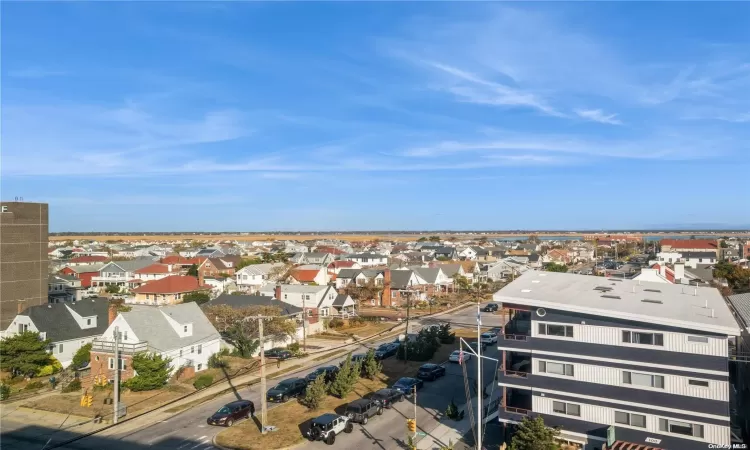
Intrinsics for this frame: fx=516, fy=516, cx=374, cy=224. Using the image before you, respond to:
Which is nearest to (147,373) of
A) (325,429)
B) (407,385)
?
(325,429)

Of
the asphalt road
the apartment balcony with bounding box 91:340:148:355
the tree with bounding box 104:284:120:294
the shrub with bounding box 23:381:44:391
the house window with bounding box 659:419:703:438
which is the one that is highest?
the apartment balcony with bounding box 91:340:148:355

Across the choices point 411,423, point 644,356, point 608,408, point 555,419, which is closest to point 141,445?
point 411,423

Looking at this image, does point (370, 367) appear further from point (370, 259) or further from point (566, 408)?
point (370, 259)

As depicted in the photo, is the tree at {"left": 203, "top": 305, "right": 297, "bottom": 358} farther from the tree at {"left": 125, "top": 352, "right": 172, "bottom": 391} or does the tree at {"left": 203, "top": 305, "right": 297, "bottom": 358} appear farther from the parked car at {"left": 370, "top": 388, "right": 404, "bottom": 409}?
the parked car at {"left": 370, "top": 388, "right": 404, "bottom": 409}

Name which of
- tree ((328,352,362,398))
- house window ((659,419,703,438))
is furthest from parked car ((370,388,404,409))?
house window ((659,419,703,438))

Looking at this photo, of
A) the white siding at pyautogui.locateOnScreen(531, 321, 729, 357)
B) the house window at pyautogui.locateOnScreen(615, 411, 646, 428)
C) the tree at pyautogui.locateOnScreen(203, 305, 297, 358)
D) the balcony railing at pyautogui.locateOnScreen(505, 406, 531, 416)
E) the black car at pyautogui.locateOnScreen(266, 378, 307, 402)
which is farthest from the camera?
the tree at pyautogui.locateOnScreen(203, 305, 297, 358)

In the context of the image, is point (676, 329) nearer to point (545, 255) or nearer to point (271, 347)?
point (271, 347)
